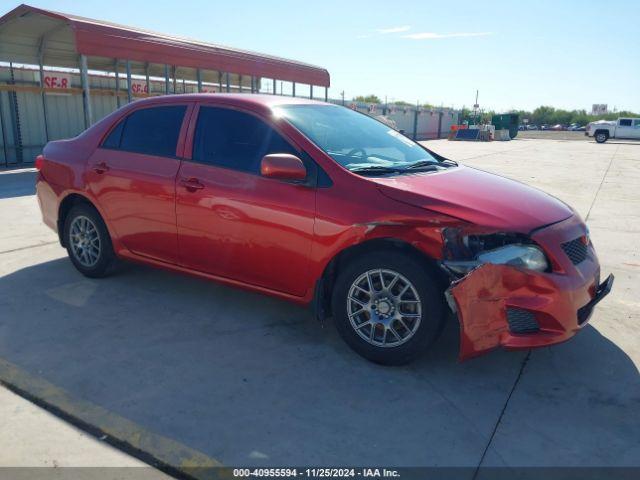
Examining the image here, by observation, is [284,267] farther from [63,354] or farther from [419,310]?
[63,354]

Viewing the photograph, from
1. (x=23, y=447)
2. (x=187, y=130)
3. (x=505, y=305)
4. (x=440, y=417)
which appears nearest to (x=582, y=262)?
(x=505, y=305)

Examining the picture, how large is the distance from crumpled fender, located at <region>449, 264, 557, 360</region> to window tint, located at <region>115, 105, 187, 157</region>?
2.51 meters

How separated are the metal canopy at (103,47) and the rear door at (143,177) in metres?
8.61

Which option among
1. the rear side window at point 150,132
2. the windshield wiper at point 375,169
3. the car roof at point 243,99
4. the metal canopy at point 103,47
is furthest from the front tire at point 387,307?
the metal canopy at point 103,47

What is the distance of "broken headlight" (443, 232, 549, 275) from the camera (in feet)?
9.73

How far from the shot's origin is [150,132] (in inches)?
172

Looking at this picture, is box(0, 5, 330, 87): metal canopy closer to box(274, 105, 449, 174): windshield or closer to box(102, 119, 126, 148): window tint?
box(102, 119, 126, 148): window tint

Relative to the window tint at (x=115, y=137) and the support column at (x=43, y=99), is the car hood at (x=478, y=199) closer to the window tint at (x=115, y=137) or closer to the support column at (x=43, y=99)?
the window tint at (x=115, y=137)

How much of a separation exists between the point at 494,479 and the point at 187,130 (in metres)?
3.21

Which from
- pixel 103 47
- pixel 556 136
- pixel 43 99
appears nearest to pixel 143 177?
pixel 103 47

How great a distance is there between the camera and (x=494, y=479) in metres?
2.37

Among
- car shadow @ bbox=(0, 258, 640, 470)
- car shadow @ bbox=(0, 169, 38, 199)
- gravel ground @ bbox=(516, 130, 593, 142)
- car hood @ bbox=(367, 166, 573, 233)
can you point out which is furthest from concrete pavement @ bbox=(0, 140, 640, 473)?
gravel ground @ bbox=(516, 130, 593, 142)

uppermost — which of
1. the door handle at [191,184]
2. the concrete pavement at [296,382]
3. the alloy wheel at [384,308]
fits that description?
the door handle at [191,184]

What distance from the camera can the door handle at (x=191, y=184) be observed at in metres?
3.89
